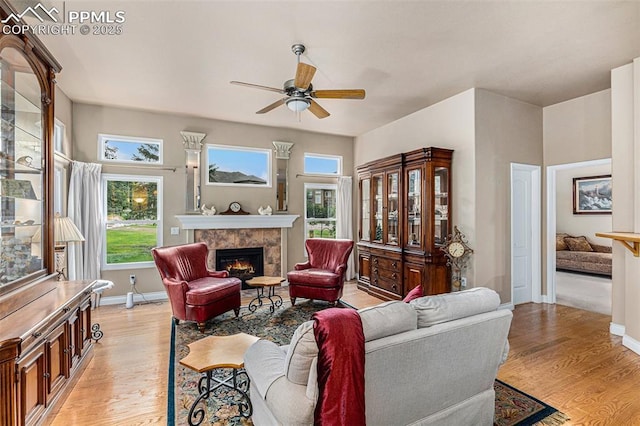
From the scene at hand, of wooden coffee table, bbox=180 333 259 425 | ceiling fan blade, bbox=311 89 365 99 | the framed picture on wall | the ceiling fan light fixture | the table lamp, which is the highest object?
ceiling fan blade, bbox=311 89 365 99

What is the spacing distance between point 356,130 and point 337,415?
5706mm

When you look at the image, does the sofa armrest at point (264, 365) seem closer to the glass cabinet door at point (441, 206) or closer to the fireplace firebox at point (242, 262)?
the glass cabinet door at point (441, 206)

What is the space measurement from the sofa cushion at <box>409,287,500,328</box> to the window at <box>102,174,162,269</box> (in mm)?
4918

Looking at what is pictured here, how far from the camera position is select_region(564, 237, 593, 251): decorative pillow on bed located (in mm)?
7141

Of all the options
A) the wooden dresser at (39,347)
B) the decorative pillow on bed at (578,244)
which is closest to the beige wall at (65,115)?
the wooden dresser at (39,347)

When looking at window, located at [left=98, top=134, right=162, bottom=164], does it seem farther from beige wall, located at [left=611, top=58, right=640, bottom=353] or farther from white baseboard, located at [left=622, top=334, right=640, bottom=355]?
white baseboard, located at [left=622, top=334, right=640, bottom=355]

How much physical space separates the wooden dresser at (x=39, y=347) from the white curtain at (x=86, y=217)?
186cm

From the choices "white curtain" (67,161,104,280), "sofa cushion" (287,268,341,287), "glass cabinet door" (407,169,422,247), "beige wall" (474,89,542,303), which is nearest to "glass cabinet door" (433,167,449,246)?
"glass cabinet door" (407,169,422,247)

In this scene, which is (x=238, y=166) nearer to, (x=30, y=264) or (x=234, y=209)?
(x=234, y=209)

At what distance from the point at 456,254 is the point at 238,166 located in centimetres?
413

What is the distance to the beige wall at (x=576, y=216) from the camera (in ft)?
A: 23.5

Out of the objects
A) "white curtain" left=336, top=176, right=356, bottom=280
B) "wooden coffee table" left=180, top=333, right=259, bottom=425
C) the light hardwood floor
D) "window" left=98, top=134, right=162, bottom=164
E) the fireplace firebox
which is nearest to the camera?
"wooden coffee table" left=180, top=333, right=259, bottom=425

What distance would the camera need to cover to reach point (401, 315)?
1726mm

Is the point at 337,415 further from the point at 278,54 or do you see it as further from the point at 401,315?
the point at 278,54
